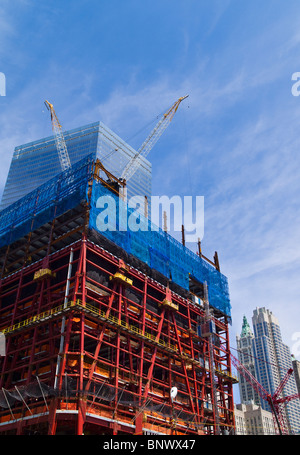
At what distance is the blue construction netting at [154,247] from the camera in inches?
3214

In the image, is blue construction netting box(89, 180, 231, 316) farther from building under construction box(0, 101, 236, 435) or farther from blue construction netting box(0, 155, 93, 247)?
blue construction netting box(0, 155, 93, 247)

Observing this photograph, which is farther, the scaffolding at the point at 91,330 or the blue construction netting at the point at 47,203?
the blue construction netting at the point at 47,203

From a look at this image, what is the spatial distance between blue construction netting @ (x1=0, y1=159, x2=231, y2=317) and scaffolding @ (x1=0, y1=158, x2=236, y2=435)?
32 cm

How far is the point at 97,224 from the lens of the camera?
7850 cm

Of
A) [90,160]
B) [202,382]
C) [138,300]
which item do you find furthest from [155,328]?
[90,160]

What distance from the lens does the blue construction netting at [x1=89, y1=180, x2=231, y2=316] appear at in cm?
8162

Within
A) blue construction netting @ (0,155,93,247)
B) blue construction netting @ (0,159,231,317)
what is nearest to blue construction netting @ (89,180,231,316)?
blue construction netting @ (0,159,231,317)

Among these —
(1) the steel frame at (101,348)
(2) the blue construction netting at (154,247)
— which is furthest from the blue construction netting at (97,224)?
(1) the steel frame at (101,348)

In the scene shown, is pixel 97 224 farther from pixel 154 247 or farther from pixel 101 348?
pixel 101 348

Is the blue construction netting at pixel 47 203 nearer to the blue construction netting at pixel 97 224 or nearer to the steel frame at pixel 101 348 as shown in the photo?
the blue construction netting at pixel 97 224

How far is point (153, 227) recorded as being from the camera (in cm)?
9712

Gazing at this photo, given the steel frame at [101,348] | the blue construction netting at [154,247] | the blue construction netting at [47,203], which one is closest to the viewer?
the steel frame at [101,348]

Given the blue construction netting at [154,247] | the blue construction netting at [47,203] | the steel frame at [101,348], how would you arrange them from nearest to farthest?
the steel frame at [101,348], the blue construction netting at [154,247], the blue construction netting at [47,203]
